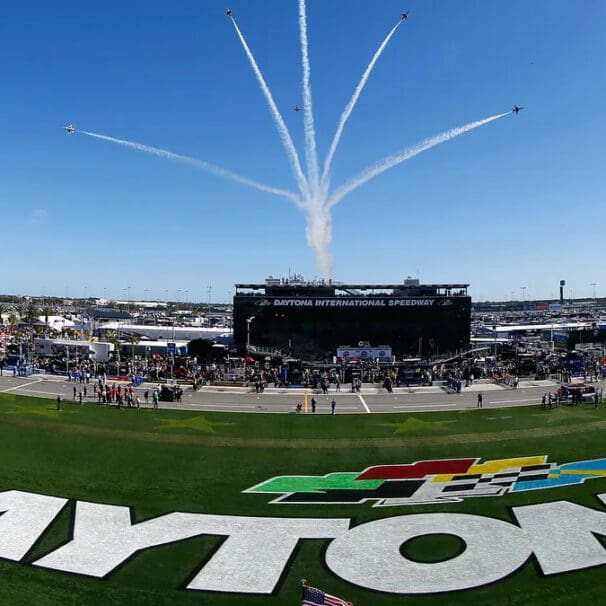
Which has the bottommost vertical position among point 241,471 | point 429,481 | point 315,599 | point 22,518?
point 22,518

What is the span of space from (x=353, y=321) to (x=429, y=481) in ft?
188

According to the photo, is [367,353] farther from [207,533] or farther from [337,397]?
[207,533]

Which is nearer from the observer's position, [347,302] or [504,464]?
[504,464]

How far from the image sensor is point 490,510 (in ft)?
69.7

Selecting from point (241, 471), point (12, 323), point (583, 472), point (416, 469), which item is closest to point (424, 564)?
point (416, 469)

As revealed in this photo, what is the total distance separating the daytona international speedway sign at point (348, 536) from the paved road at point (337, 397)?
1932 centimetres

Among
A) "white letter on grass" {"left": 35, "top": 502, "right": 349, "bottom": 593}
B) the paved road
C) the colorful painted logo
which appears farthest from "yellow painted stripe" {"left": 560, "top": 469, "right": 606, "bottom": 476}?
the paved road

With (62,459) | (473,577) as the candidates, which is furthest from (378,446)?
(62,459)

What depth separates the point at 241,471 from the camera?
2638cm

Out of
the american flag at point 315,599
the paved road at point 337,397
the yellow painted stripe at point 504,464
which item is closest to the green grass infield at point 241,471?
the yellow painted stripe at point 504,464

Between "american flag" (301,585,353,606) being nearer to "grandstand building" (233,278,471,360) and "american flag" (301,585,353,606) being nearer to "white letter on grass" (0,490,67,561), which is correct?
"white letter on grass" (0,490,67,561)

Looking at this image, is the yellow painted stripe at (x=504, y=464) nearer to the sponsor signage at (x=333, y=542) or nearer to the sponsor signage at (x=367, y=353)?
the sponsor signage at (x=333, y=542)

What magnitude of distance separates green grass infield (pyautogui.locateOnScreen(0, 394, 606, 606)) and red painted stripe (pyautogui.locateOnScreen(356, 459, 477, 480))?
2.62ft

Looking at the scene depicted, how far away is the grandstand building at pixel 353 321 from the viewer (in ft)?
266
